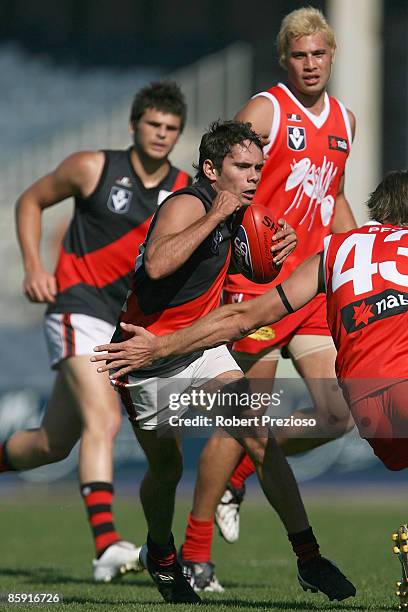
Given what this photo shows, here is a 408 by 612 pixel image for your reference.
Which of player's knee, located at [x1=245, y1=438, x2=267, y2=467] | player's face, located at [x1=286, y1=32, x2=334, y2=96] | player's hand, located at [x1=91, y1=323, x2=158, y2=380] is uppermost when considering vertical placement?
player's face, located at [x1=286, y1=32, x2=334, y2=96]

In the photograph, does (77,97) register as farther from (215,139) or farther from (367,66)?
(215,139)

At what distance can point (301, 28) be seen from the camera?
21.1 feet

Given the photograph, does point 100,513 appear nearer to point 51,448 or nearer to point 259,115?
point 51,448

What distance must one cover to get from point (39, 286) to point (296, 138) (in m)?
1.85

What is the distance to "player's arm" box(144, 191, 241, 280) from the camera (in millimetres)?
4941

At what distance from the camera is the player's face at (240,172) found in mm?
5305

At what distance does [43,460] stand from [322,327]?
6.05 ft

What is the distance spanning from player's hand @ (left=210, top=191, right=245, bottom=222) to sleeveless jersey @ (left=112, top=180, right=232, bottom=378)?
0.78 feet

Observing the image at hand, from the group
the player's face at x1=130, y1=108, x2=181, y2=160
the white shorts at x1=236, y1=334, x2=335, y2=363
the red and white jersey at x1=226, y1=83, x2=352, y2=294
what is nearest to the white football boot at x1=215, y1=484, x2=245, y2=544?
the white shorts at x1=236, y1=334, x2=335, y2=363

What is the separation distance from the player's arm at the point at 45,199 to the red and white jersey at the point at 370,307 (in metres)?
2.79

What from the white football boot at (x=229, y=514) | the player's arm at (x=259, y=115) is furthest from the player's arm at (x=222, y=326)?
the white football boot at (x=229, y=514)

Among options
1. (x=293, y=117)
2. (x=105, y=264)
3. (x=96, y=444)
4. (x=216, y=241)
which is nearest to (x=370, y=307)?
(x=216, y=241)

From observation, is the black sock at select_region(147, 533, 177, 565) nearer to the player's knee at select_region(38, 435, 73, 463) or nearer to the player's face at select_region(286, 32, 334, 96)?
the player's knee at select_region(38, 435, 73, 463)

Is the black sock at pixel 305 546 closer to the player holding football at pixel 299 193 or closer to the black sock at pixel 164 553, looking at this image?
the black sock at pixel 164 553
